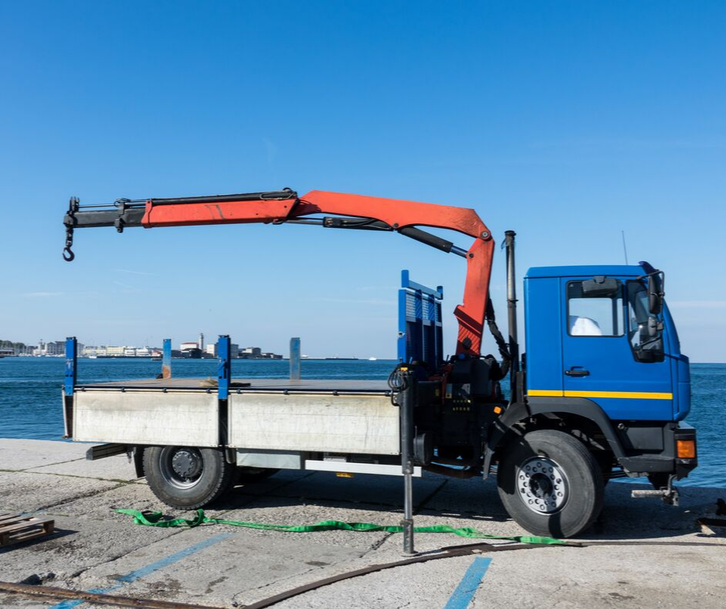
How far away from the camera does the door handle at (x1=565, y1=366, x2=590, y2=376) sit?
7348mm

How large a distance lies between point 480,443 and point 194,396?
3544 millimetres

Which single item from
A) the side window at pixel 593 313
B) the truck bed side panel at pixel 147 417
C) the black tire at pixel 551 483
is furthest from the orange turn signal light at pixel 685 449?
the truck bed side panel at pixel 147 417

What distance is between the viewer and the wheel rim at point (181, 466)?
8.67 meters

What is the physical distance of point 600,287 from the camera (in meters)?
7.36

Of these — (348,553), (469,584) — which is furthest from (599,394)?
(348,553)

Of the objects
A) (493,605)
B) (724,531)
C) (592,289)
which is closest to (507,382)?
(592,289)

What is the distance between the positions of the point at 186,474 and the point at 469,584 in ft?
14.5

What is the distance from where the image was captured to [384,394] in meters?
7.61

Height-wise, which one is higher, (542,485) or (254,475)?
(542,485)

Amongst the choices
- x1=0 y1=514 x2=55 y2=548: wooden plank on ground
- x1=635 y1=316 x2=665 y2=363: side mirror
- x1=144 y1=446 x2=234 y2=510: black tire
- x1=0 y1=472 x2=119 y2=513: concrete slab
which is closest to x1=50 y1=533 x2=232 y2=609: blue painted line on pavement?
x1=144 y1=446 x2=234 y2=510: black tire

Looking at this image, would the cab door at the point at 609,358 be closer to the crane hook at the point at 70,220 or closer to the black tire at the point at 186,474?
the black tire at the point at 186,474

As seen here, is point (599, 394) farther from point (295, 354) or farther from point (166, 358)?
point (166, 358)

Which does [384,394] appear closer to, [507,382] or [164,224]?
[507,382]

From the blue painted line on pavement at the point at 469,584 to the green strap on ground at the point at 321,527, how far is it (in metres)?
0.92
